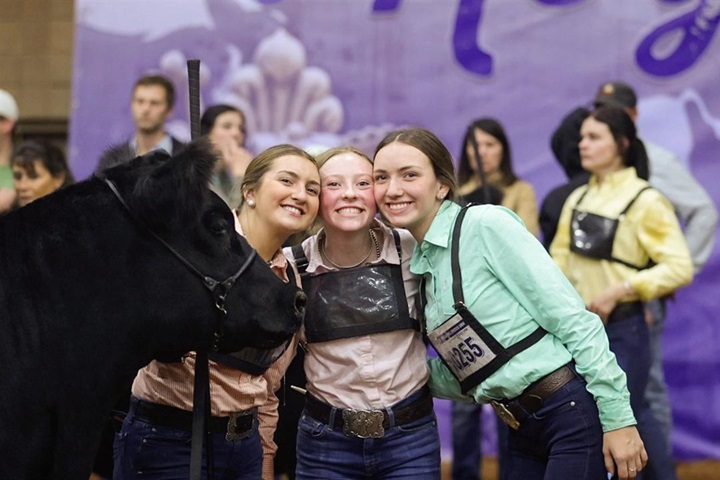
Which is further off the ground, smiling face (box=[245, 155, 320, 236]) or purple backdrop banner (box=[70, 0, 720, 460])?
purple backdrop banner (box=[70, 0, 720, 460])

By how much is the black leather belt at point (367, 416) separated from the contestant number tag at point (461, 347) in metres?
0.19

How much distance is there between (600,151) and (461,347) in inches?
89.6

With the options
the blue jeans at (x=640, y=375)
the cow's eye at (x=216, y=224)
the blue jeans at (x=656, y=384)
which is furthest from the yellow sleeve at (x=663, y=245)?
the cow's eye at (x=216, y=224)

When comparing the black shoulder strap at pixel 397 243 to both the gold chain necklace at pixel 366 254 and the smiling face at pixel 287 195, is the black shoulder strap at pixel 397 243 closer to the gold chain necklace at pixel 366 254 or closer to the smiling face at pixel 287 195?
the gold chain necklace at pixel 366 254

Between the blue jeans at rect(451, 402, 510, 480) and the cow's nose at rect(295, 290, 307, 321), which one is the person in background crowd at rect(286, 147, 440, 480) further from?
the blue jeans at rect(451, 402, 510, 480)

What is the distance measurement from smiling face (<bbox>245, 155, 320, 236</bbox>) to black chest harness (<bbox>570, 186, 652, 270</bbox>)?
2.01 metres

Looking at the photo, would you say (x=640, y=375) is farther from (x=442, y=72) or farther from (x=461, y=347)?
(x=442, y=72)

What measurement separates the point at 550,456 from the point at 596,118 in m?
2.53

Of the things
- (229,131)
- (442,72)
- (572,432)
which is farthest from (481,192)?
(572,432)

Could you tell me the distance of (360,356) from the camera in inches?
144

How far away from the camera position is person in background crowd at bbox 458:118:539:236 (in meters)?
6.22

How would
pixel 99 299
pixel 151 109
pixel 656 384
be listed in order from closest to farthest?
pixel 99 299 < pixel 656 384 < pixel 151 109

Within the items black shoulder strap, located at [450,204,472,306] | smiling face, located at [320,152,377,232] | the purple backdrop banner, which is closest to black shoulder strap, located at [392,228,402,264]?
smiling face, located at [320,152,377,232]

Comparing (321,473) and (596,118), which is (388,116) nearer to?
(596,118)
